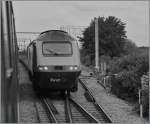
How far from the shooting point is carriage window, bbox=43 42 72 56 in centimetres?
1564

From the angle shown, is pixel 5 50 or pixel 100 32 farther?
pixel 100 32

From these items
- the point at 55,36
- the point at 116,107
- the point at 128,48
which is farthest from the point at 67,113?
the point at 128,48

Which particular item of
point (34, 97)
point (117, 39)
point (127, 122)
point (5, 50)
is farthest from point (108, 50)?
point (5, 50)

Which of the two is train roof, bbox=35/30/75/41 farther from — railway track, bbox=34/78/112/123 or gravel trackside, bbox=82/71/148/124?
gravel trackside, bbox=82/71/148/124

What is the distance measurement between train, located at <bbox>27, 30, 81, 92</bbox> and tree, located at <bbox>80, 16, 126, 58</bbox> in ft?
61.5

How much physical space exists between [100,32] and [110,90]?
15631 millimetres

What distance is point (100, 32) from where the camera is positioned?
1369 inches

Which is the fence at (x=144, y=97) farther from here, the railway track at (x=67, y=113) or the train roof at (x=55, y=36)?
the train roof at (x=55, y=36)

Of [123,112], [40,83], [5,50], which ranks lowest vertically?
[123,112]

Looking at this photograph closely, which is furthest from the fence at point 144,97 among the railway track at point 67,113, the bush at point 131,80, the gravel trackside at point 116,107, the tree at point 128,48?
the tree at point 128,48

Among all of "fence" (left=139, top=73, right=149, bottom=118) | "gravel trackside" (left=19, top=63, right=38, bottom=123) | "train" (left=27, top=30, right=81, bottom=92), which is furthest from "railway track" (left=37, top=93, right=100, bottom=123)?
"fence" (left=139, top=73, right=149, bottom=118)

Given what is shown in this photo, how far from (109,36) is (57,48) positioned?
19231 millimetres

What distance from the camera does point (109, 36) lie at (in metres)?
34.4

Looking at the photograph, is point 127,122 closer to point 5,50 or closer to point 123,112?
point 123,112
